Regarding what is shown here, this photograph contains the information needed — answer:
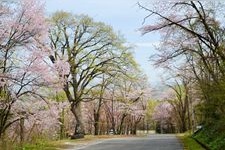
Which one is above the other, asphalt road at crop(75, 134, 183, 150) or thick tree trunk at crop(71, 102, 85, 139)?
thick tree trunk at crop(71, 102, 85, 139)

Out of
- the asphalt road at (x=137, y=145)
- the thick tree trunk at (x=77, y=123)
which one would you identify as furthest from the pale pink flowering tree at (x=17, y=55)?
the thick tree trunk at (x=77, y=123)

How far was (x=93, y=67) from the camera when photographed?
43094mm

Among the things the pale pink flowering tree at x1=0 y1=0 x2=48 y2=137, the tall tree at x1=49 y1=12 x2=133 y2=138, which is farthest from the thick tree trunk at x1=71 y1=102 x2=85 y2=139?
the pale pink flowering tree at x1=0 y1=0 x2=48 y2=137

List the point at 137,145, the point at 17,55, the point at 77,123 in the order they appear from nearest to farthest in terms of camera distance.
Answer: the point at 17,55 < the point at 137,145 < the point at 77,123

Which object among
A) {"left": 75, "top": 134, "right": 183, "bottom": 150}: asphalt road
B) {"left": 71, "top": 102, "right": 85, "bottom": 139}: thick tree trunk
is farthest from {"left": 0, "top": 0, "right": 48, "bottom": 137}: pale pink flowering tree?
{"left": 71, "top": 102, "right": 85, "bottom": 139}: thick tree trunk

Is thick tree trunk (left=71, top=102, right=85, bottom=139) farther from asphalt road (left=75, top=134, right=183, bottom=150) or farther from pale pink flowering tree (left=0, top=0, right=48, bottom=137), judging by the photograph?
pale pink flowering tree (left=0, top=0, right=48, bottom=137)

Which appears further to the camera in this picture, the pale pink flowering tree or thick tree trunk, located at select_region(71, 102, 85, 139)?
thick tree trunk, located at select_region(71, 102, 85, 139)

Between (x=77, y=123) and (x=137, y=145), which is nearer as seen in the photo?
(x=137, y=145)

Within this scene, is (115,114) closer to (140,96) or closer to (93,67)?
(140,96)

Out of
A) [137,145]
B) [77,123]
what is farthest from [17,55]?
[77,123]

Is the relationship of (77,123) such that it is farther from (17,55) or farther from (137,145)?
(17,55)

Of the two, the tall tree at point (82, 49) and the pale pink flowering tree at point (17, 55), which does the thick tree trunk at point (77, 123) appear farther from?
the pale pink flowering tree at point (17, 55)

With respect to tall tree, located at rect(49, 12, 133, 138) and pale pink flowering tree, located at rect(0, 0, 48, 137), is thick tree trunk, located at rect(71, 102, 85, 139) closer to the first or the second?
tall tree, located at rect(49, 12, 133, 138)

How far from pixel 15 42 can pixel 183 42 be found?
1124 cm
